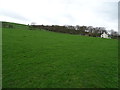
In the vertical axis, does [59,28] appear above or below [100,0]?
above

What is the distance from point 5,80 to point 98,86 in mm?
2836

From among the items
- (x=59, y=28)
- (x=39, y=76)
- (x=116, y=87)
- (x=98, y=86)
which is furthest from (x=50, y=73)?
(x=59, y=28)

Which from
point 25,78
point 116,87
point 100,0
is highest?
point 100,0

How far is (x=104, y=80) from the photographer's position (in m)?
3.21

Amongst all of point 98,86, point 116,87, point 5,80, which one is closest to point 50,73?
point 5,80

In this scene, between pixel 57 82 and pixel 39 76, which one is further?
pixel 39 76

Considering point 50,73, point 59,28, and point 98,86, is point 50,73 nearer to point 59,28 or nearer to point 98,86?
point 98,86

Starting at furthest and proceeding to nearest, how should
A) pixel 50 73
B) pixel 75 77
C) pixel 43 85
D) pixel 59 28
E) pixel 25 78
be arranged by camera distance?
pixel 59 28 < pixel 50 73 < pixel 75 77 < pixel 25 78 < pixel 43 85

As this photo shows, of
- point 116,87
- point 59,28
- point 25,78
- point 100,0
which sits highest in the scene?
point 59,28

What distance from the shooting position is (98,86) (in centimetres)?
280

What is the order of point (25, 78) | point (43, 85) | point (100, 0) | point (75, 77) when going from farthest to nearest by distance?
point (100, 0)
point (75, 77)
point (25, 78)
point (43, 85)

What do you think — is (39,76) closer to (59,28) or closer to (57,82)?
(57,82)

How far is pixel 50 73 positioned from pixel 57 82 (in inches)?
27.6

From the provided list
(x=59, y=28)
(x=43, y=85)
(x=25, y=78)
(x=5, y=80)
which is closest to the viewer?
(x=43, y=85)
